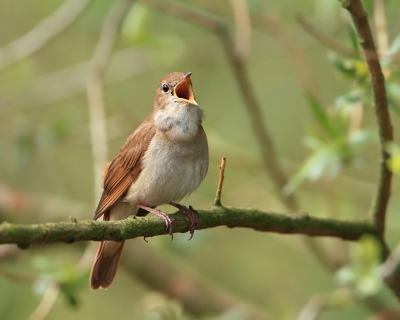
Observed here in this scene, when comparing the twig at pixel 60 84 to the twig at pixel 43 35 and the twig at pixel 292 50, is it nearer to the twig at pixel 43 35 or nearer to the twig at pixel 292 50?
the twig at pixel 43 35

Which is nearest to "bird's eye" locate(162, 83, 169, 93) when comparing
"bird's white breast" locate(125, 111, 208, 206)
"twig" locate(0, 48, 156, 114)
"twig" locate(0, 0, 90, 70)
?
"bird's white breast" locate(125, 111, 208, 206)

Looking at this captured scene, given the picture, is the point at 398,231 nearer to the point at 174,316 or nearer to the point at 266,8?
the point at 266,8

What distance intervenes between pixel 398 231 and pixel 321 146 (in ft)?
11.0

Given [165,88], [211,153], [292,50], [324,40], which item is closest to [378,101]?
[324,40]

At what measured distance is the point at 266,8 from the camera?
6.27 metres

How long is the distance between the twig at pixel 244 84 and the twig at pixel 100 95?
1.12 feet

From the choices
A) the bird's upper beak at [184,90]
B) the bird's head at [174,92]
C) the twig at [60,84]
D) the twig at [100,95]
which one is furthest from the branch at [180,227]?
the twig at [60,84]

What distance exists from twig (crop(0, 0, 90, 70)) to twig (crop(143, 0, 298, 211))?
2.36ft

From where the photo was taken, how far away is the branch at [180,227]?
7.51 ft

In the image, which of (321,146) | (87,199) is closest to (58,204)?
(87,199)

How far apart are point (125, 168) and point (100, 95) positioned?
3.81 feet

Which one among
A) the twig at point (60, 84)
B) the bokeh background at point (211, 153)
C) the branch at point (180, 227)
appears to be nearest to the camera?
the branch at point (180, 227)

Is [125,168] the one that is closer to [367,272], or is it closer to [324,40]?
[324,40]

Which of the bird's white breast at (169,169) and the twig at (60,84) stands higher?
the bird's white breast at (169,169)
